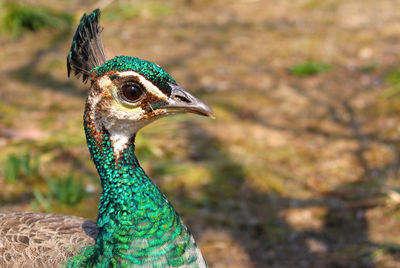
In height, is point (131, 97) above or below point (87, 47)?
below

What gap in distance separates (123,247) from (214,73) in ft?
15.1

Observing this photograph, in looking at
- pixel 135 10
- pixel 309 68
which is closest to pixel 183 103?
pixel 309 68

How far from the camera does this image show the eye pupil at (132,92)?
6.23 ft

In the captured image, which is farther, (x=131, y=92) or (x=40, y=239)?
(x=40, y=239)

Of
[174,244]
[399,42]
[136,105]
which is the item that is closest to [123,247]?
[174,244]

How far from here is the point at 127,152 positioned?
198 cm

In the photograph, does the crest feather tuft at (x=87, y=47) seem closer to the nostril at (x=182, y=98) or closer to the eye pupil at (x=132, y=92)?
the eye pupil at (x=132, y=92)

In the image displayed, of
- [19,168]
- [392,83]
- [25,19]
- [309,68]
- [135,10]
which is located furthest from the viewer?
[135,10]

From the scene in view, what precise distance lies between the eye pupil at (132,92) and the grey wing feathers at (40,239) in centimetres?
80

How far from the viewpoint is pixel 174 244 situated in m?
1.98

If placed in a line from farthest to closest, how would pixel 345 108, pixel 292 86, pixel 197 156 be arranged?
1. pixel 292 86
2. pixel 345 108
3. pixel 197 156

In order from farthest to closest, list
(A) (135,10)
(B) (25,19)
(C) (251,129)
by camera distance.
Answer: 1. (A) (135,10)
2. (B) (25,19)
3. (C) (251,129)

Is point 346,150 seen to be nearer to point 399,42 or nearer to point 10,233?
point 399,42

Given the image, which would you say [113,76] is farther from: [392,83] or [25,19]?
[25,19]
